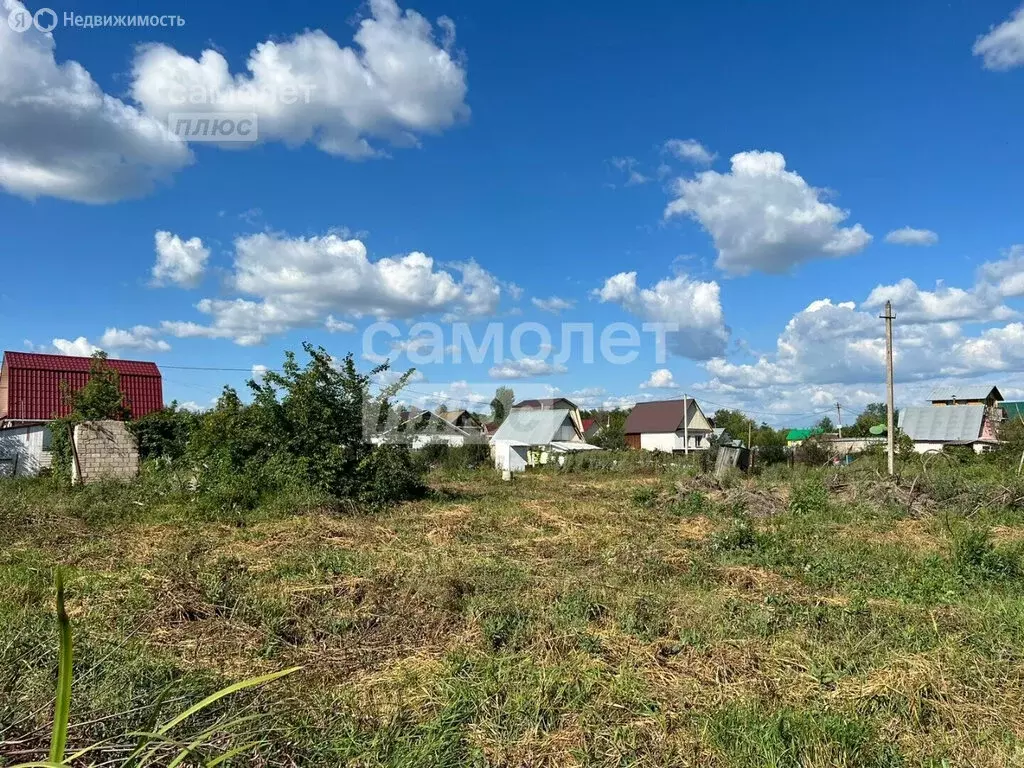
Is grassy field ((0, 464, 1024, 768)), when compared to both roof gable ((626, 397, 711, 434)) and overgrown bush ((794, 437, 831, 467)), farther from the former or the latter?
roof gable ((626, 397, 711, 434))

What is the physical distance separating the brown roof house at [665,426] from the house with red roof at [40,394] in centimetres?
2992

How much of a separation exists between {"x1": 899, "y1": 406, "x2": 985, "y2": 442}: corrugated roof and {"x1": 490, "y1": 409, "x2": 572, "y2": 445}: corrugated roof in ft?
67.9

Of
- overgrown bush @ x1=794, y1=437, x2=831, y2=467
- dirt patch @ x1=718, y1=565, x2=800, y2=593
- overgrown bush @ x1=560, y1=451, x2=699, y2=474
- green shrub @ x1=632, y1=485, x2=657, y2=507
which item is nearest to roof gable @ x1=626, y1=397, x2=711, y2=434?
overgrown bush @ x1=560, y1=451, x2=699, y2=474

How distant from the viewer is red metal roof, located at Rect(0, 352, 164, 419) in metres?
21.1

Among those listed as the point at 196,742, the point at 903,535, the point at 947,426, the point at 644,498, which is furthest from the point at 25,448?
the point at 947,426

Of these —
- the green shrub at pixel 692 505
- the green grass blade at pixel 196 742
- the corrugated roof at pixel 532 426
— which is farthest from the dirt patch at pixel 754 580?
the corrugated roof at pixel 532 426

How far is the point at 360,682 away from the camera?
3977 millimetres

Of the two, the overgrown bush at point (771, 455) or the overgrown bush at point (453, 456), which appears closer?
the overgrown bush at point (771, 455)

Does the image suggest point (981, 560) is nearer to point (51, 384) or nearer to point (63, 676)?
point (63, 676)

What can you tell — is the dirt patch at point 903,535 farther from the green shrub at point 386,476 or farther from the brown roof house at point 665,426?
the brown roof house at point 665,426

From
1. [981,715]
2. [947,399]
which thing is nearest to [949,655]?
[981,715]

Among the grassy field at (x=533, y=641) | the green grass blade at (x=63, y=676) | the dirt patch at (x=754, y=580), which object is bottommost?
the dirt patch at (x=754, y=580)

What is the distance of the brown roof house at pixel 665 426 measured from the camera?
43.6 meters

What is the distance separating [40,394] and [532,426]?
76.1 feet
